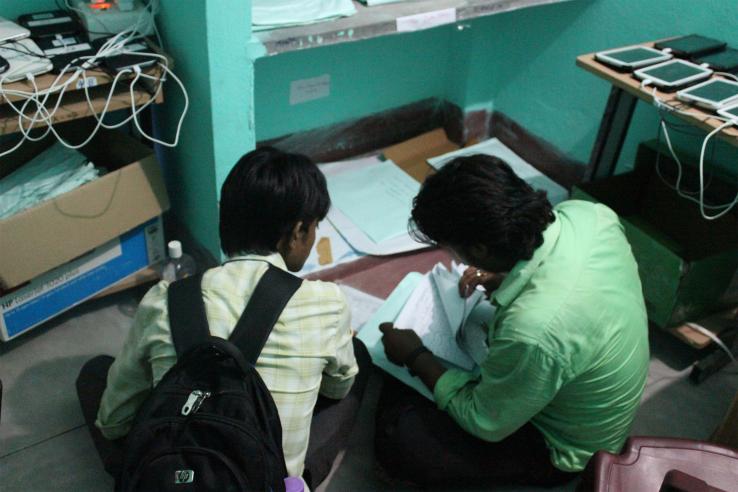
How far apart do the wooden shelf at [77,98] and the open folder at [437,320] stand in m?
0.72

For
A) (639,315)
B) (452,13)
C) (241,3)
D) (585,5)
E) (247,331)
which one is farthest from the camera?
(585,5)

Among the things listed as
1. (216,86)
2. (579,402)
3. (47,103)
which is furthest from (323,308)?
(47,103)

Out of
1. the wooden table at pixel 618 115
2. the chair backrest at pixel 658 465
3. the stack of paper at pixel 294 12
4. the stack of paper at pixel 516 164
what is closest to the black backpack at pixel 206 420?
the chair backrest at pixel 658 465

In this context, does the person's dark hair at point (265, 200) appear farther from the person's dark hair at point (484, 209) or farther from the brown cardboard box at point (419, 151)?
the brown cardboard box at point (419, 151)

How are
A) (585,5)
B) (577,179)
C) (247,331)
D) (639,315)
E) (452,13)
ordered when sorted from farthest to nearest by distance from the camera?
1. (577,179)
2. (585,5)
3. (452,13)
4. (639,315)
5. (247,331)

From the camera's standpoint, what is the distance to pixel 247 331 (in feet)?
3.27

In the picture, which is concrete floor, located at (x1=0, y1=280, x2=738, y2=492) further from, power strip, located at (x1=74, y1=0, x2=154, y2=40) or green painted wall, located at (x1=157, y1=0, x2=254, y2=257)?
power strip, located at (x1=74, y1=0, x2=154, y2=40)

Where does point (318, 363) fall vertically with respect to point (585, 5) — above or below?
below

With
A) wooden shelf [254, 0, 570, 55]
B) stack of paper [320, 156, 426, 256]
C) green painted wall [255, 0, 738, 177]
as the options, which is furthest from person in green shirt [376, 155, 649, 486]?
green painted wall [255, 0, 738, 177]

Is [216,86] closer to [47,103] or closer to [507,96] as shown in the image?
[47,103]

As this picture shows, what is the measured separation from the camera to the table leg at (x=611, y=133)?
5.75 ft

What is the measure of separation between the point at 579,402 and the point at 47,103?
1180 mm

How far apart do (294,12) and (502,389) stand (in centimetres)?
95

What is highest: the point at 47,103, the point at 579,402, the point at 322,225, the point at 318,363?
the point at 47,103
